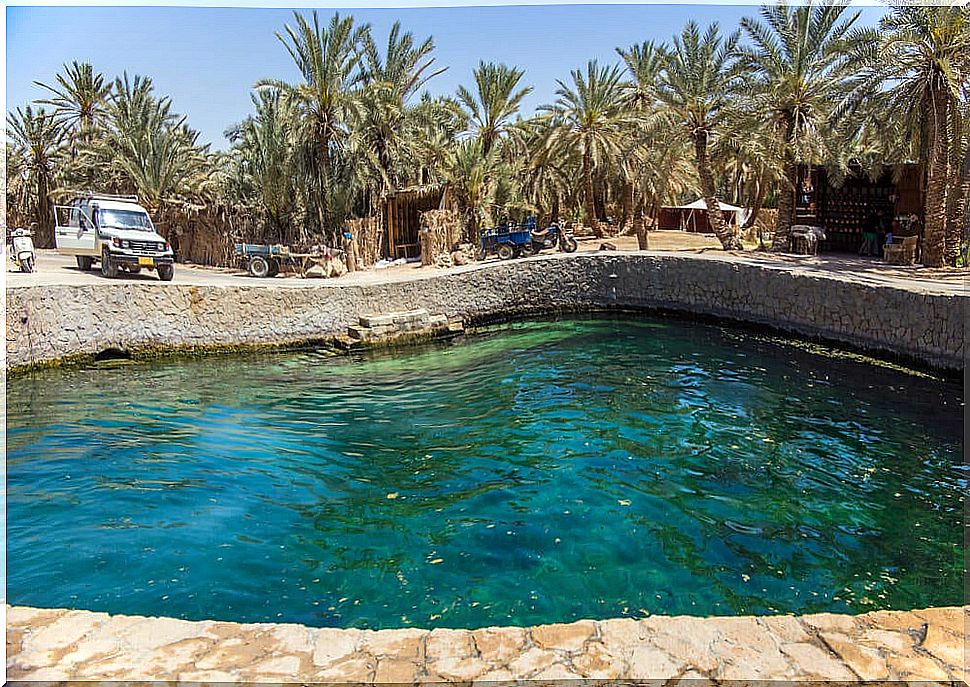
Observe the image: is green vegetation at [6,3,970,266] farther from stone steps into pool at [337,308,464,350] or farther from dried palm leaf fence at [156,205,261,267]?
stone steps into pool at [337,308,464,350]

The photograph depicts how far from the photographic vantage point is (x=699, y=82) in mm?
23016

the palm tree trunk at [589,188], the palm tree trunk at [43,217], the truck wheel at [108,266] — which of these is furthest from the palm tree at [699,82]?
the palm tree trunk at [43,217]

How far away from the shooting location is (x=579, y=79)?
26.8m

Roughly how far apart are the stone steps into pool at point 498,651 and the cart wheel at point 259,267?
18718 mm

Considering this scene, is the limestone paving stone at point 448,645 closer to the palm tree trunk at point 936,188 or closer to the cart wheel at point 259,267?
the cart wheel at point 259,267

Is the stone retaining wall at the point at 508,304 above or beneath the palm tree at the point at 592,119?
beneath

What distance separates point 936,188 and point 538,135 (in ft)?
48.4

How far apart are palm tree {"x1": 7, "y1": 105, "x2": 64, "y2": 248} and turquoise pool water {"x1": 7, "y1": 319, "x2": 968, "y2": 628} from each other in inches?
913

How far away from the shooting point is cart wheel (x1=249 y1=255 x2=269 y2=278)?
2202cm

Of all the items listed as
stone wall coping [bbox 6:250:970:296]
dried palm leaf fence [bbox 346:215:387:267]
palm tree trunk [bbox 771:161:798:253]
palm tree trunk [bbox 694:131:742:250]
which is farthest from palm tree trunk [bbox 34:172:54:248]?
palm tree trunk [bbox 771:161:798:253]

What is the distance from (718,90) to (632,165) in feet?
12.6

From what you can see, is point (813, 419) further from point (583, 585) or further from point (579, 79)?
point (579, 79)

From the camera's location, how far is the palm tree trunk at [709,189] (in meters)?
24.5

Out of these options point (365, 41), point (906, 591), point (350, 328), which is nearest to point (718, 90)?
point (365, 41)
